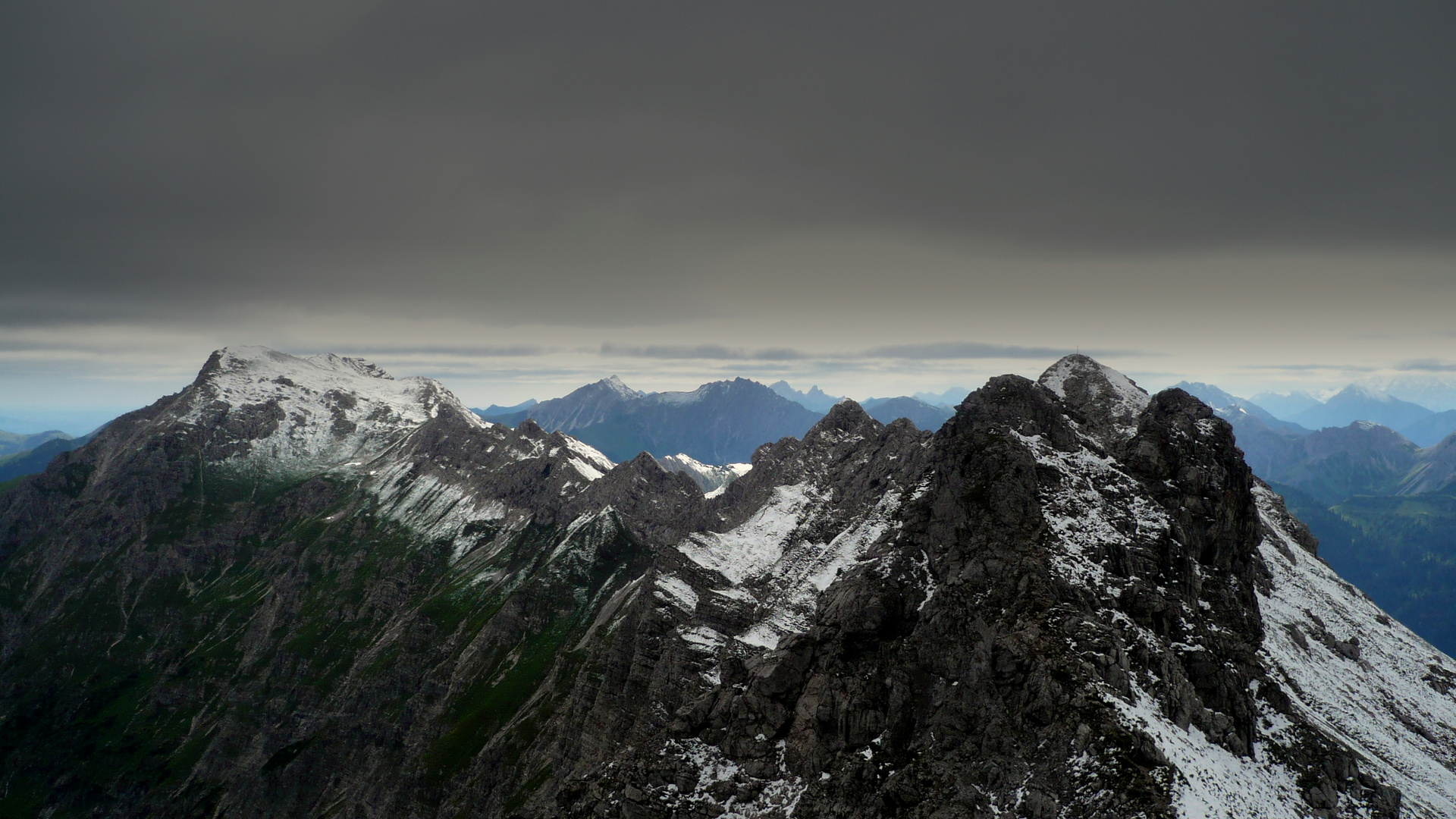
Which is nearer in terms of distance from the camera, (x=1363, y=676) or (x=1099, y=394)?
(x=1363, y=676)

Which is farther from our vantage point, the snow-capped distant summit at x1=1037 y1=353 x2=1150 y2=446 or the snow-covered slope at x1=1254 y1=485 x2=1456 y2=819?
the snow-capped distant summit at x1=1037 y1=353 x2=1150 y2=446

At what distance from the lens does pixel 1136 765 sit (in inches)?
2046

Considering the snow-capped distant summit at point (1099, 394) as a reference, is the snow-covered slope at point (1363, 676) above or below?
below

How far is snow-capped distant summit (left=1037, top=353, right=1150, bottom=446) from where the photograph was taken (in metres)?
156

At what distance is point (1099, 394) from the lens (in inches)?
6875

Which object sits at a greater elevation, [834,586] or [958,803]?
[834,586]

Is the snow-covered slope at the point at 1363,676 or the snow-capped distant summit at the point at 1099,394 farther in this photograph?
the snow-capped distant summit at the point at 1099,394

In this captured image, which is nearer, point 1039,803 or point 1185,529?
point 1039,803

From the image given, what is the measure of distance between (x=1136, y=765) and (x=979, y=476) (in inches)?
1449

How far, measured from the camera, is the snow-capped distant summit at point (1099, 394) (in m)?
156

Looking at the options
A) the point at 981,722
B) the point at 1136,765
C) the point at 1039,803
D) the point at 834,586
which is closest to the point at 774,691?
the point at 834,586

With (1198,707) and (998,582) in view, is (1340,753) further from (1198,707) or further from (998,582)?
(998,582)

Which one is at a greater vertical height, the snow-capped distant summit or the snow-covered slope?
the snow-capped distant summit

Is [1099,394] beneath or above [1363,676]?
above
